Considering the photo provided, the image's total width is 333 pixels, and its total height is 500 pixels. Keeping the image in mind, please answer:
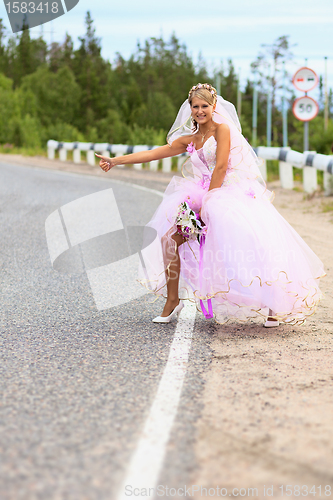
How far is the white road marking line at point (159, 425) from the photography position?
2.45 meters

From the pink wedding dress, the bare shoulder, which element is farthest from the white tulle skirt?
the bare shoulder

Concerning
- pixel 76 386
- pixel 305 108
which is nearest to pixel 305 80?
pixel 305 108

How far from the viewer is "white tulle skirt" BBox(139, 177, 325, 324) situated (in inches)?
180

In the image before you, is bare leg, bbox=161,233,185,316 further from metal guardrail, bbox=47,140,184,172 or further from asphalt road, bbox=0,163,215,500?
metal guardrail, bbox=47,140,184,172

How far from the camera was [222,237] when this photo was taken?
15.1ft

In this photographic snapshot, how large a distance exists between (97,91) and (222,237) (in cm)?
6105

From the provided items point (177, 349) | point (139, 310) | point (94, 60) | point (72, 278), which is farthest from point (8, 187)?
point (94, 60)

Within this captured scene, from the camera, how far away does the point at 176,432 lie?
9.41 ft

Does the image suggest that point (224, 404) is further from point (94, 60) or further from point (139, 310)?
point (94, 60)

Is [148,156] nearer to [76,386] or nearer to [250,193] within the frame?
[250,193]

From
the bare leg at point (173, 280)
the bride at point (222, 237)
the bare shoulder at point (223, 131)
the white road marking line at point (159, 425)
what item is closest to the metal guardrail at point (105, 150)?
the bride at point (222, 237)

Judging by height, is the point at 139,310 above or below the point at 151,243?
below

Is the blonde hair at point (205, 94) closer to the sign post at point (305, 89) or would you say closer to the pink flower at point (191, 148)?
the pink flower at point (191, 148)

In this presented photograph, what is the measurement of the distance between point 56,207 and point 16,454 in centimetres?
918
